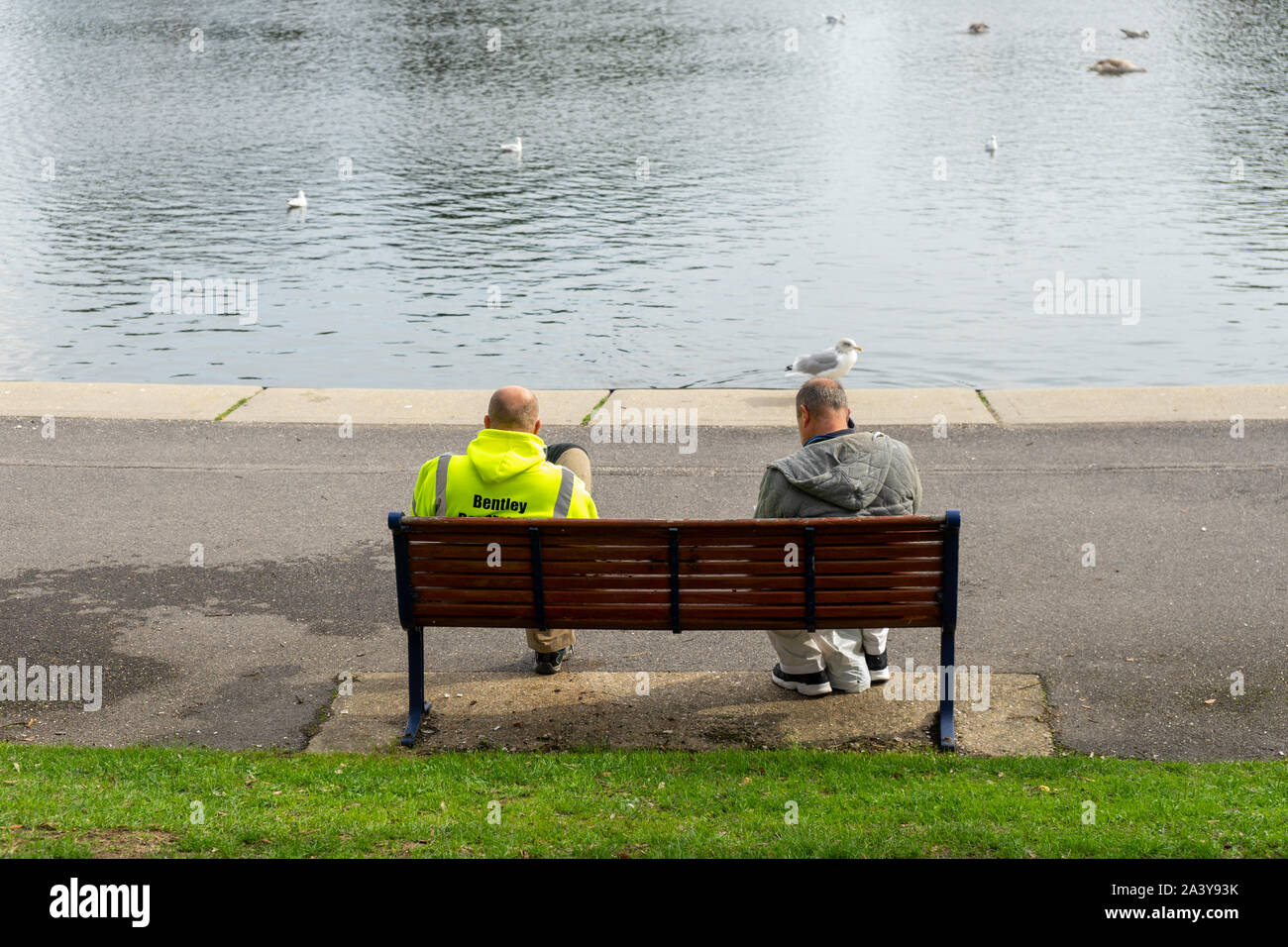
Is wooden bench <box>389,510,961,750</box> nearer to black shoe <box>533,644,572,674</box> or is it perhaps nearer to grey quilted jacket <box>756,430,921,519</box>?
grey quilted jacket <box>756,430,921,519</box>

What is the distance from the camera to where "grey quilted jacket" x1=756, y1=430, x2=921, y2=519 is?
5.80 metres

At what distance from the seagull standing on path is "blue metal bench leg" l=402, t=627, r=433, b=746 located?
24.4 ft

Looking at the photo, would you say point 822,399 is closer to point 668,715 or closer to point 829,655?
point 829,655

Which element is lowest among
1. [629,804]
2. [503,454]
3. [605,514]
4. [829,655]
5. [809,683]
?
[629,804]

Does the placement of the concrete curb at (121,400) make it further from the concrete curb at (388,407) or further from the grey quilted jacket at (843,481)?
the grey quilted jacket at (843,481)

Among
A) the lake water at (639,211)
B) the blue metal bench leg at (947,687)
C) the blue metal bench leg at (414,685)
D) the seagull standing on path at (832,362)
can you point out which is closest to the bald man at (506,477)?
the blue metal bench leg at (414,685)

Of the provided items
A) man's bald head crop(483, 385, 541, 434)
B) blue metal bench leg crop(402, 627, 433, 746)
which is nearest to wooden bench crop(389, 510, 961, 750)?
blue metal bench leg crop(402, 627, 433, 746)

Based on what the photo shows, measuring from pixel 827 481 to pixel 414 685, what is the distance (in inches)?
79.2

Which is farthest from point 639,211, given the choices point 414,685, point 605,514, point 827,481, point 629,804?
point 629,804

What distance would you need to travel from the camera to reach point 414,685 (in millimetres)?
5902

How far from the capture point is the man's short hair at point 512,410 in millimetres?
6000

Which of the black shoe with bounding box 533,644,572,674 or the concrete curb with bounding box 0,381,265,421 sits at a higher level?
the concrete curb with bounding box 0,381,265,421

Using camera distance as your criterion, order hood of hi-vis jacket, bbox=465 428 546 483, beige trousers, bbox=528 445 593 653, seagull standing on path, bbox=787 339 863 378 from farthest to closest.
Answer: seagull standing on path, bbox=787 339 863 378, beige trousers, bbox=528 445 593 653, hood of hi-vis jacket, bbox=465 428 546 483
